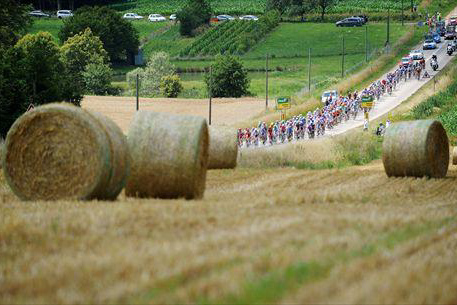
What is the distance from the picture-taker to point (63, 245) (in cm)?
1315

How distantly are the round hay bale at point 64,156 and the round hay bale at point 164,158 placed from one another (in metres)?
0.99

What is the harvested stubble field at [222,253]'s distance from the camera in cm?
1107

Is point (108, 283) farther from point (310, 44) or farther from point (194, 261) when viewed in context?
point (310, 44)

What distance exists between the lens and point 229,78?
329ft

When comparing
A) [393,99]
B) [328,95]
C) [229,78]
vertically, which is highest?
[328,95]

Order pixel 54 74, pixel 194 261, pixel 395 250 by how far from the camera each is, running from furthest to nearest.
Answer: pixel 54 74 → pixel 395 250 → pixel 194 261

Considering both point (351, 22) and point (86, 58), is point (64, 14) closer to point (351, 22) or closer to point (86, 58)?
point (351, 22)

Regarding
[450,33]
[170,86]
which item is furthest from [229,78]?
[450,33]

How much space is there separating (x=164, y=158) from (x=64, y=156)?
6.04ft

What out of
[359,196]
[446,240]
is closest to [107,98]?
[359,196]

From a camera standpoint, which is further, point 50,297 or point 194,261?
point 194,261

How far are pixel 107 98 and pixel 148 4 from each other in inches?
3679

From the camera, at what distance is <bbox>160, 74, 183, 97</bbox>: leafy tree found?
106056 mm

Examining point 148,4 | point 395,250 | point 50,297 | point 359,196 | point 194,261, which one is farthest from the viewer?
point 148,4
